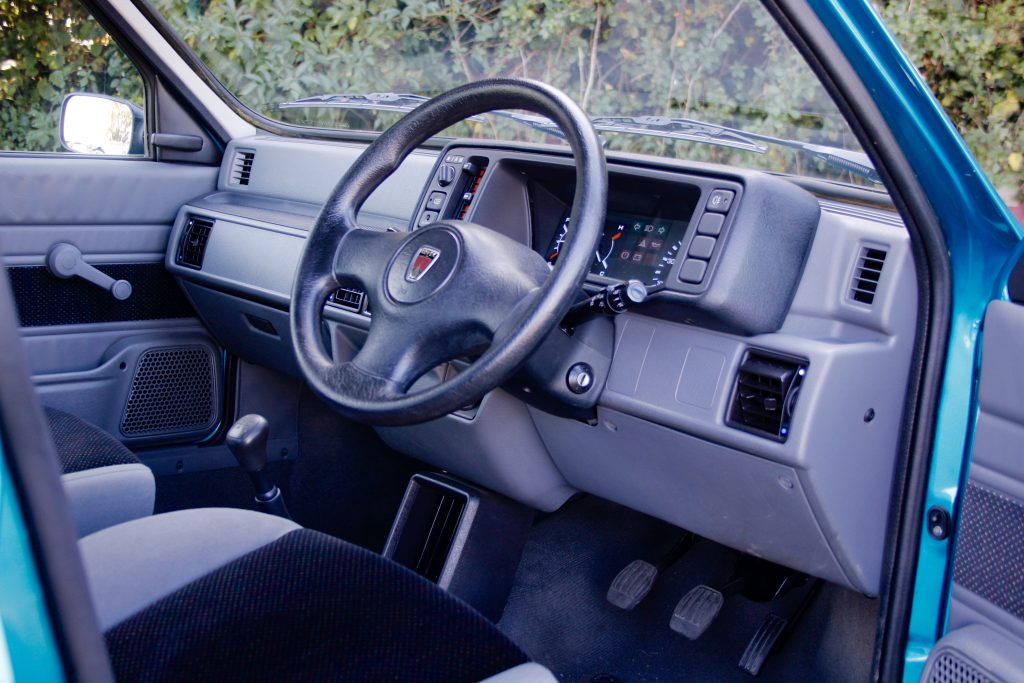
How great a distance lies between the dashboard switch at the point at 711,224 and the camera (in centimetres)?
151

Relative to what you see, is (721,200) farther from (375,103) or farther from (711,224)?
(375,103)

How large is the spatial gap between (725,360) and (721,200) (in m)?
0.25

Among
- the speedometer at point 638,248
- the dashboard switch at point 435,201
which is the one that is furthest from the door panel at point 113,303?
the speedometer at point 638,248

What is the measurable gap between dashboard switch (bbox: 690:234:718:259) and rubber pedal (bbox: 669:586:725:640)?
36.2 inches

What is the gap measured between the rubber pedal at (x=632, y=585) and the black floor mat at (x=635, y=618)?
1.8 inches

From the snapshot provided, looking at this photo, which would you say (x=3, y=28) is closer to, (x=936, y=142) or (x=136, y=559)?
(x=136, y=559)

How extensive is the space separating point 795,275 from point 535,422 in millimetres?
608

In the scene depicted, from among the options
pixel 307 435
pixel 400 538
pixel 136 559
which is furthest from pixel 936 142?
pixel 307 435

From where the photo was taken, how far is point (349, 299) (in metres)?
2.03

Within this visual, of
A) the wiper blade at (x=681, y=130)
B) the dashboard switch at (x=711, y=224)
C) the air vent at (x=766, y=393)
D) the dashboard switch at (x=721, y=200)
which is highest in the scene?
the wiper blade at (x=681, y=130)

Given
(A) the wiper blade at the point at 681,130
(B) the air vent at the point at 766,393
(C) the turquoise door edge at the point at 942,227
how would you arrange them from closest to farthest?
(C) the turquoise door edge at the point at 942,227 < (B) the air vent at the point at 766,393 < (A) the wiper blade at the point at 681,130

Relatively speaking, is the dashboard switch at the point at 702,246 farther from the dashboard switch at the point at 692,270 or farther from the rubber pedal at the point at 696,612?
the rubber pedal at the point at 696,612

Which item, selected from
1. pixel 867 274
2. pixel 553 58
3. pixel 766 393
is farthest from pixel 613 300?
pixel 553 58

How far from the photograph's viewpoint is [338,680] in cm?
122
